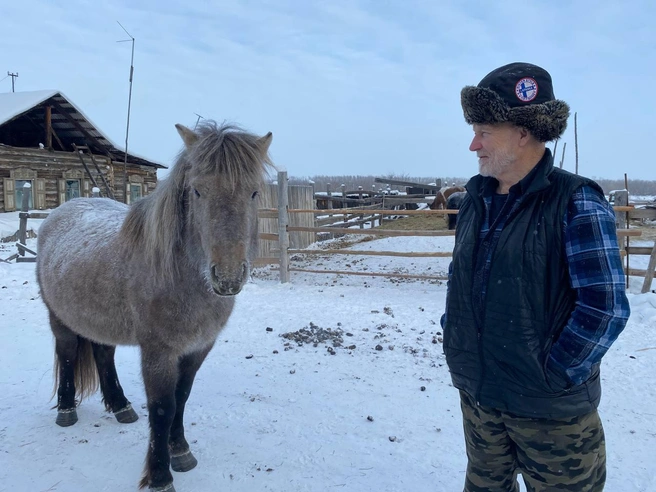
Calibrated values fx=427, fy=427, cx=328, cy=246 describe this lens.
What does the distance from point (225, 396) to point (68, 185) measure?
55.6 ft

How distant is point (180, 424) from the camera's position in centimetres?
287

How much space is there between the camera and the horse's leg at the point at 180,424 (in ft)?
9.20

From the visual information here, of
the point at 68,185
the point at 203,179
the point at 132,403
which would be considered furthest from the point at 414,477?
the point at 68,185

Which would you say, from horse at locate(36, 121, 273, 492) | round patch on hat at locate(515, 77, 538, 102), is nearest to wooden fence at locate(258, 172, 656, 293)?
horse at locate(36, 121, 273, 492)

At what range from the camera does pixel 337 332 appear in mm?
5246

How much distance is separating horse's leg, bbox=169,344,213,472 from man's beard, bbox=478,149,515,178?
2.11m

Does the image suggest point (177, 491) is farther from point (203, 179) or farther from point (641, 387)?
point (641, 387)

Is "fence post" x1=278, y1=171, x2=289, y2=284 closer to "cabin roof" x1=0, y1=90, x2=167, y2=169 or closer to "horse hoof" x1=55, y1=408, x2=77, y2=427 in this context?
"horse hoof" x1=55, y1=408, x2=77, y2=427

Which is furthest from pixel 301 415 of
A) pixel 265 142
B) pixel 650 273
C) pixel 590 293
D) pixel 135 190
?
pixel 135 190

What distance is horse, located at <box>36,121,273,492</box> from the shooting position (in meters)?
2.23

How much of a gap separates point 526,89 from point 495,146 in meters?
0.21

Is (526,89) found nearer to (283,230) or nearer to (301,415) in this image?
(301,415)

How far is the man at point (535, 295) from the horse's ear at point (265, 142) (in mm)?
1286

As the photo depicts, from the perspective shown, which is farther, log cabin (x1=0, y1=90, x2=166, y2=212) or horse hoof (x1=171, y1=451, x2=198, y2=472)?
log cabin (x1=0, y1=90, x2=166, y2=212)
